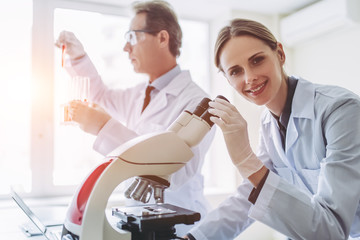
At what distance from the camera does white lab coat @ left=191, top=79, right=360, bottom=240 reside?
0.89 m

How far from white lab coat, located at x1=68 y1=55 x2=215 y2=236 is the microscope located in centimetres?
39

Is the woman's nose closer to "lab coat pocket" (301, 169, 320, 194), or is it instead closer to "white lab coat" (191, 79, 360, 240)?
"white lab coat" (191, 79, 360, 240)

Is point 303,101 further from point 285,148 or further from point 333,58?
point 333,58

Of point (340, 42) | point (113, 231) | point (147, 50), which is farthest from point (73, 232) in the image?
point (340, 42)

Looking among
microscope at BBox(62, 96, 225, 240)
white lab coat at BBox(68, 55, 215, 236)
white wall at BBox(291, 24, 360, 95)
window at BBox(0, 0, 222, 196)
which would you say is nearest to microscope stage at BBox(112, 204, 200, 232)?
microscope at BBox(62, 96, 225, 240)

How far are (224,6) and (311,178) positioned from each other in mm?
1944

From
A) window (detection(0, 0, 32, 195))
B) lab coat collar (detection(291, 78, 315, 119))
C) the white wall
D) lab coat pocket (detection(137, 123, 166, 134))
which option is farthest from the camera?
the white wall

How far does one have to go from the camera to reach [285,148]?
1.21 metres

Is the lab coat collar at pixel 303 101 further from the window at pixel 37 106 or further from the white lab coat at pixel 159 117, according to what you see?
the window at pixel 37 106

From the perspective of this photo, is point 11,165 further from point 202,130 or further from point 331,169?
point 331,169

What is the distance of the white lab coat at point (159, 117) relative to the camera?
4.44 ft

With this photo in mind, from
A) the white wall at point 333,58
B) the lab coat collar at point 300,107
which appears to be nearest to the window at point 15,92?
the lab coat collar at point 300,107

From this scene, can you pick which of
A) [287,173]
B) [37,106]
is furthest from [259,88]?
[37,106]

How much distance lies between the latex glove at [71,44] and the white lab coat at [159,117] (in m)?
0.04
